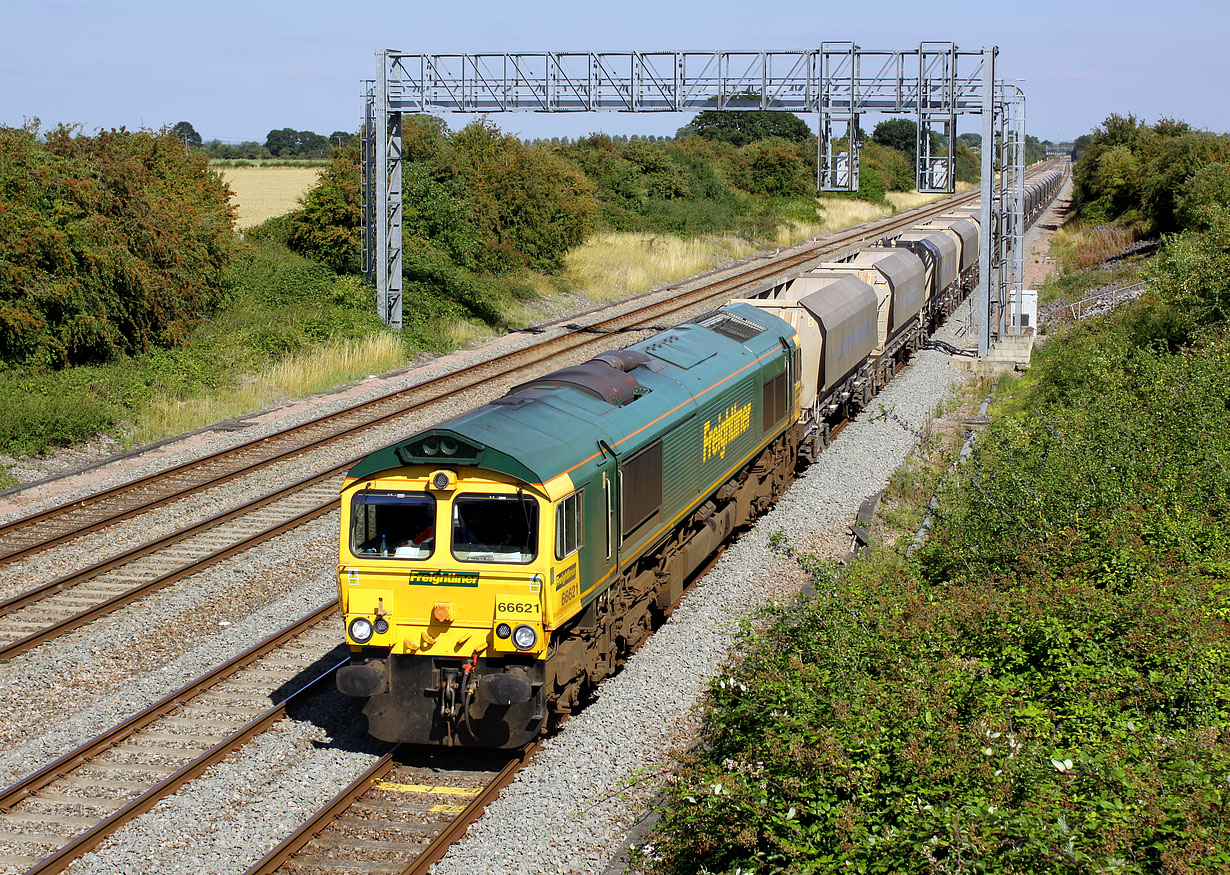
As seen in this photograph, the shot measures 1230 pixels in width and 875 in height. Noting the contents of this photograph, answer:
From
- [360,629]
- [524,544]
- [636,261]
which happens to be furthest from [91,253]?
[636,261]

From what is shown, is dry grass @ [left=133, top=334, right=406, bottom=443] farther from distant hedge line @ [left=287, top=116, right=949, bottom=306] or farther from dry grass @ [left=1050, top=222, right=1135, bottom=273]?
dry grass @ [left=1050, top=222, right=1135, bottom=273]

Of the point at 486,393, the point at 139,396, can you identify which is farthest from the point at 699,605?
the point at 139,396

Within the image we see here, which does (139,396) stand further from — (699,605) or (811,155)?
(811,155)

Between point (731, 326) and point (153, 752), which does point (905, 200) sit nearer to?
point (731, 326)

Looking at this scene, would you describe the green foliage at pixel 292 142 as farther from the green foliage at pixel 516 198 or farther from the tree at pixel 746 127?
the green foliage at pixel 516 198

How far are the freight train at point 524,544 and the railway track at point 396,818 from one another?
39 cm

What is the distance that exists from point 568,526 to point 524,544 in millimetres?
469

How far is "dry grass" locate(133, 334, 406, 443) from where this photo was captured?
75.4 ft

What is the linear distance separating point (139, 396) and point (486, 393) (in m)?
7.18

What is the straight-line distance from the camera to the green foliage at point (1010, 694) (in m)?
6.68

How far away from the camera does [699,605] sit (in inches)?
550

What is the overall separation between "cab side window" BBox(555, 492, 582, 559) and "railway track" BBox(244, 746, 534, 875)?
6.41 ft

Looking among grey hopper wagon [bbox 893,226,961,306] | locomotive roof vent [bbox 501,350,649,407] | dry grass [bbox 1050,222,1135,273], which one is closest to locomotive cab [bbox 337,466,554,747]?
locomotive roof vent [bbox 501,350,649,407]

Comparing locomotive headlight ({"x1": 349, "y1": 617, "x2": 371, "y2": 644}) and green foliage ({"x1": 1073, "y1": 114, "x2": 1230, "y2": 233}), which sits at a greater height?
green foliage ({"x1": 1073, "y1": 114, "x2": 1230, "y2": 233})
